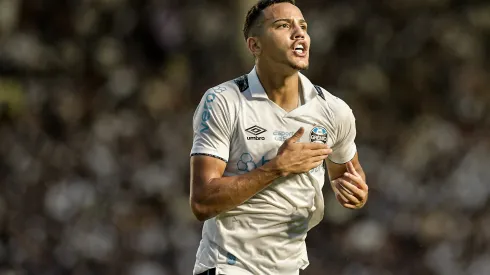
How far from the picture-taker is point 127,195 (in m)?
9.43

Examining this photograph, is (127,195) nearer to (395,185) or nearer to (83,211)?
(83,211)

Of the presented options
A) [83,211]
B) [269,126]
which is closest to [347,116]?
[269,126]

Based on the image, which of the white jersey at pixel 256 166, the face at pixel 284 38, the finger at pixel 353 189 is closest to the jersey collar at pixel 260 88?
the white jersey at pixel 256 166

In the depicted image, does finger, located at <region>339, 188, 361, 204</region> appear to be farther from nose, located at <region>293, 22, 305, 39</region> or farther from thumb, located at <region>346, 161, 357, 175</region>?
nose, located at <region>293, 22, 305, 39</region>

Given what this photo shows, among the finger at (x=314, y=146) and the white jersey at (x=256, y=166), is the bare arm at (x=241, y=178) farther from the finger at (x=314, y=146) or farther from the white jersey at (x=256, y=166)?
the white jersey at (x=256, y=166)

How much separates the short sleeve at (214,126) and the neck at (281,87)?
239 millimetres

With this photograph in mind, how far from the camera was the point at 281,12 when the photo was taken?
4828 millimetres

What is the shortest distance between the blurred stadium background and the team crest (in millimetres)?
4039

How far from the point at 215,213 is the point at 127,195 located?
4928 millimetres

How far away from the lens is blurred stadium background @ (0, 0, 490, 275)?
29.3 feet

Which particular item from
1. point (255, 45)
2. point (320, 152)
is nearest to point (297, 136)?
point (320, 152)

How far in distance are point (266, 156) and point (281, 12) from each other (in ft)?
2.26

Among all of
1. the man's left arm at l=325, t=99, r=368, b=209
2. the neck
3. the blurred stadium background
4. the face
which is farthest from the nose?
the blurred stadium background

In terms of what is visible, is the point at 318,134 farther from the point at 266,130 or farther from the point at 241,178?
the point at 241,178
